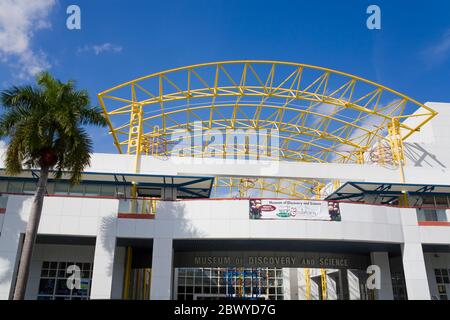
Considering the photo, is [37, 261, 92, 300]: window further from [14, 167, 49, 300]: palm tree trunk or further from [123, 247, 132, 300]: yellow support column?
[14, 167, 49, 300]: palm tree trunk

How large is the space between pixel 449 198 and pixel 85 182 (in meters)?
28.4

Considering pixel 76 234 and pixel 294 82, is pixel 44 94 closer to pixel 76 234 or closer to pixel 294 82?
pixel 76 234

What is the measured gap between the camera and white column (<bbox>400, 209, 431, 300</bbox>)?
2267 centimetres

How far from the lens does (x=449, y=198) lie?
1196 inches

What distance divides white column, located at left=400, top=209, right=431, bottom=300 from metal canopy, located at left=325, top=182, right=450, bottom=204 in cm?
464

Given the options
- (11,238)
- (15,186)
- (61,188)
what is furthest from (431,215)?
(15,186)

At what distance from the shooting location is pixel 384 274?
26.4 metres

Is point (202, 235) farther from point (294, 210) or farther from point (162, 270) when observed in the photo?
point (294, 210)

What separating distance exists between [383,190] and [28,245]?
24.7 m

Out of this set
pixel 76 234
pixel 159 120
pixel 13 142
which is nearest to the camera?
pixel 13 142

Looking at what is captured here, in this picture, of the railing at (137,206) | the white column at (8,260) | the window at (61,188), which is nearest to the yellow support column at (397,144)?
the railing at (137,206)

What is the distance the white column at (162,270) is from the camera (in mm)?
21375

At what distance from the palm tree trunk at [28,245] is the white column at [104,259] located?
4.10 metres
